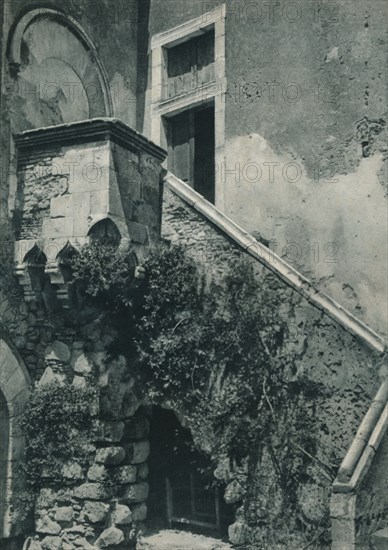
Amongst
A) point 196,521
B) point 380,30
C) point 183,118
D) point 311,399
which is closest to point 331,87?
point 380,30

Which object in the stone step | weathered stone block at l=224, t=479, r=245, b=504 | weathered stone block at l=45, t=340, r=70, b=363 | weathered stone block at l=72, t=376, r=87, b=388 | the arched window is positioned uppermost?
the arched window

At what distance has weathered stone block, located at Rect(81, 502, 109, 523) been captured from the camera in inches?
275

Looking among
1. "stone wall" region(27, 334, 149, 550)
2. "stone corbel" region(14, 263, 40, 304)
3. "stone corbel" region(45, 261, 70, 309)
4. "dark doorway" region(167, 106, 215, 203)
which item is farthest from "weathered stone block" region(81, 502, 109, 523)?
"dark doorway" region(167, 106, 215, 203)

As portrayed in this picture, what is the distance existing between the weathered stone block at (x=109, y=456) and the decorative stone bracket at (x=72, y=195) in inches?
60.4

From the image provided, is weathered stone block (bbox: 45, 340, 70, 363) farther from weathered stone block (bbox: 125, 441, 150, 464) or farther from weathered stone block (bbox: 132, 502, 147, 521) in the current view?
weathered stone block (bbox: 132, 502, 147, 521)

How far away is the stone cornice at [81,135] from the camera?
697 centimetres

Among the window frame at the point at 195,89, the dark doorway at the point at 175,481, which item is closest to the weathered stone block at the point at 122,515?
the dark doorway at the point at 175,481

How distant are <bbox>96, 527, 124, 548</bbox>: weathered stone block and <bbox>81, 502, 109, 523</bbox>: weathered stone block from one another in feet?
0.46

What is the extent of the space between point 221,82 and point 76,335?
4357mm

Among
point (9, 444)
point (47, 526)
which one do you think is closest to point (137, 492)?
point (47, 526)

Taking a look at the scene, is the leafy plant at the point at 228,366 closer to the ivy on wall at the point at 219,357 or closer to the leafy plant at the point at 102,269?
the ivy on wall at the point at 219,357

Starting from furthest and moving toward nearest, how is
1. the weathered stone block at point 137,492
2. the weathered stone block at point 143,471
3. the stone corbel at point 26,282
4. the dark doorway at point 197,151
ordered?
1. the dark doorway at point 197,151
2. the weathered stone block at point 143,471
3. the weathered stone block at point 137,492
4. the stone corbel at point 26,282

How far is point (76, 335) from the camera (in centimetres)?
730

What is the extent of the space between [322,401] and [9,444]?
317 cm
